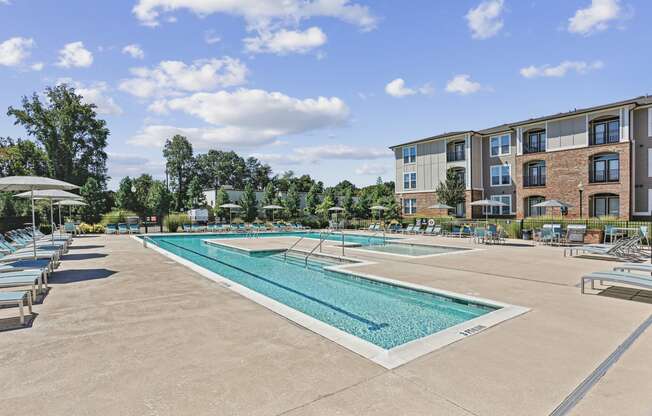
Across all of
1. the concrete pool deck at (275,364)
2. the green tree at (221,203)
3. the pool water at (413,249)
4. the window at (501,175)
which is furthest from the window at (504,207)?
the green tree at (221,203)

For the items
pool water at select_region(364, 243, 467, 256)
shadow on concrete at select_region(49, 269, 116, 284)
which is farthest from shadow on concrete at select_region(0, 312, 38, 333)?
pool water at select_region(364, 243, 467, 256)

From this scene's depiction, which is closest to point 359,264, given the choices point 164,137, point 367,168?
point 367,168

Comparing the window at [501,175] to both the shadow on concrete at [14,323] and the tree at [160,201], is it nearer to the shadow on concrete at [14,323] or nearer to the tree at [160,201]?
the tree at [160,201]

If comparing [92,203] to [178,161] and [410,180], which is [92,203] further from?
[178,161]

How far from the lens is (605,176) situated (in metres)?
22.4

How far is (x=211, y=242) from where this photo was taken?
62.0 feet

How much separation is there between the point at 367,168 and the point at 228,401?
53860 millimetres

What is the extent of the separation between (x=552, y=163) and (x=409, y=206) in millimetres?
11644

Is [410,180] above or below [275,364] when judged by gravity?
above

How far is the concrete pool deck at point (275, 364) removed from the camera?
2854 mm

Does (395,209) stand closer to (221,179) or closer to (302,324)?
(302,324)

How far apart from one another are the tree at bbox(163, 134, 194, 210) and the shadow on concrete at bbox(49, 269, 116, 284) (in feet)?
167

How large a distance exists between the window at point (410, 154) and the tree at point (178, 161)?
39.2 meters

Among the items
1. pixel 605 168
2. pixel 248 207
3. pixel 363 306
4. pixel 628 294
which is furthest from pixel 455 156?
pixel 363 306
